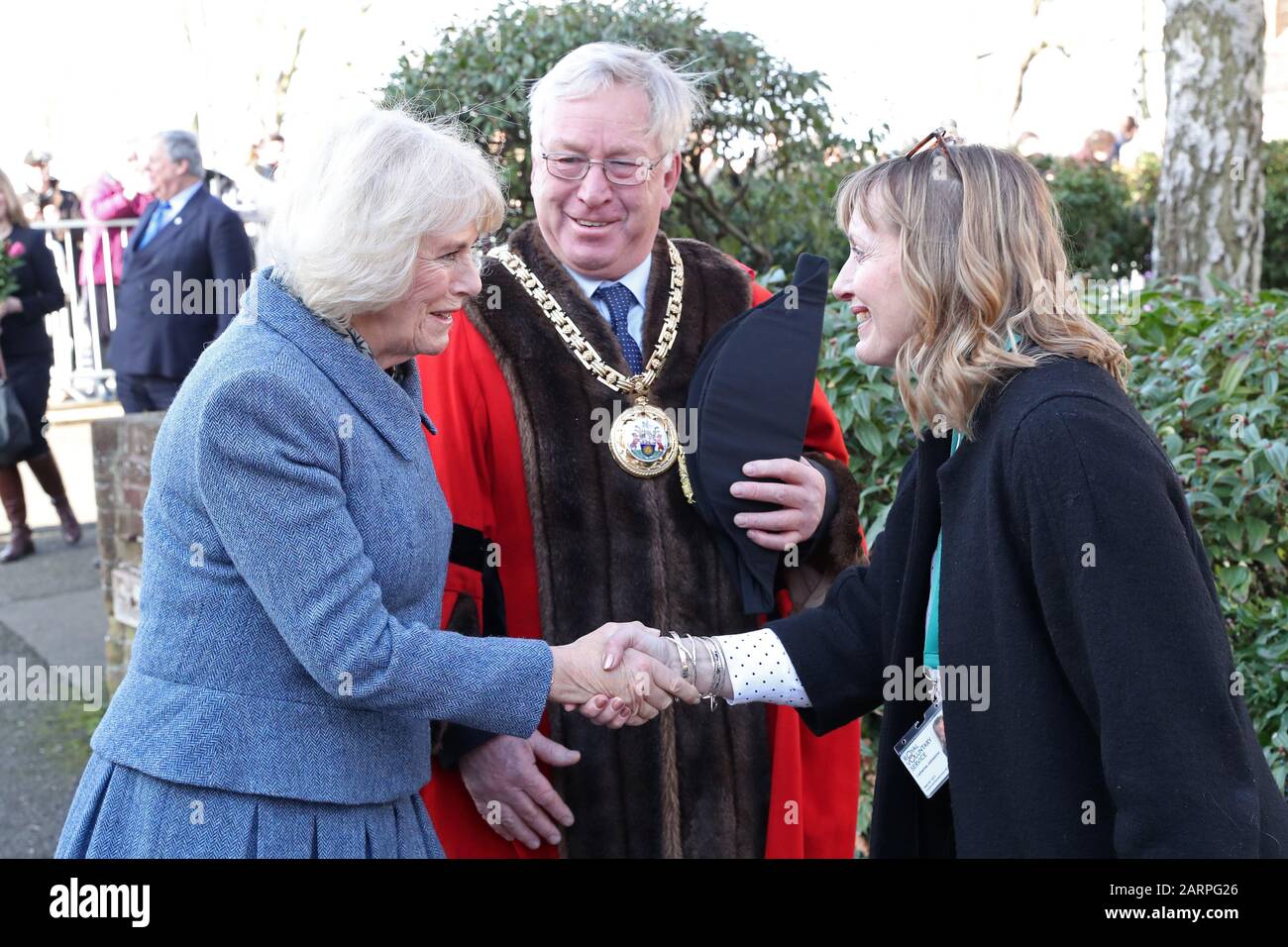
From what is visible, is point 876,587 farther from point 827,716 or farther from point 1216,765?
point 1216,765

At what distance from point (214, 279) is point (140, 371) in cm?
65

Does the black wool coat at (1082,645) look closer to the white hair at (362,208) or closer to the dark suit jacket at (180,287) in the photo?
the white hair at (362,208)

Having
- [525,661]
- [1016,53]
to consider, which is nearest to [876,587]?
[525,661]

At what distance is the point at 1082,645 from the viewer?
1.85m

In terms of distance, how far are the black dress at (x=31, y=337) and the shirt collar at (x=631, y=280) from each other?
5577 millimetres

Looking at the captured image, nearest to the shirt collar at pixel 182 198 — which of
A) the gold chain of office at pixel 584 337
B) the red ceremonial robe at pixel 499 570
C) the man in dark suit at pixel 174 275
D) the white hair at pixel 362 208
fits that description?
the man in dark suit at pixel 174 275

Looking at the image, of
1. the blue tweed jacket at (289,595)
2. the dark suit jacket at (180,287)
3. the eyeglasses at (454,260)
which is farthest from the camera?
the dark suit jacket at (180,287)

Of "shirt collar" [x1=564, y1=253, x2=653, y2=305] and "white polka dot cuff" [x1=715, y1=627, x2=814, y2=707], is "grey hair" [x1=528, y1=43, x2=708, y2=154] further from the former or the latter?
"white polka dot cuff" [x1=715, y1=627, x2=814, y2=707]

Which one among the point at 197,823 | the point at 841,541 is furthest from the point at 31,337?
the point at 197,823

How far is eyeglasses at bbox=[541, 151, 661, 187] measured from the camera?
291 centimetres

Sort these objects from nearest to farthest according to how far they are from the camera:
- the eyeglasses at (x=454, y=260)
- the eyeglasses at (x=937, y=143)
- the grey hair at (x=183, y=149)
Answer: the eyeglasses at (x=937, y=143)
the eyeglasses at (x=454, y=260)
the grey hair at (x=183, y=149)

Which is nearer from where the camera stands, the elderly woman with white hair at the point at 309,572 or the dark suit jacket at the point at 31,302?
the elderly woman with white hair at the point at 309,572

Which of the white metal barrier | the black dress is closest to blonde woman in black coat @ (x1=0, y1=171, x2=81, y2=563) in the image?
the black dress

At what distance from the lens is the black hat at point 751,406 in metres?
2.84
